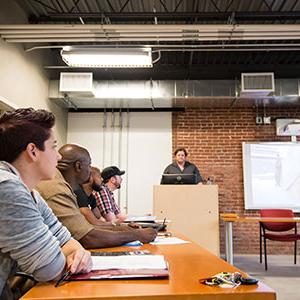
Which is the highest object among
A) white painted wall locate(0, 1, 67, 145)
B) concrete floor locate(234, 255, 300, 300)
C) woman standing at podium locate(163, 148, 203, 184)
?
white painted wall locate(0, 1, 67, 145)

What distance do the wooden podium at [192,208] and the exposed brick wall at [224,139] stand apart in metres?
1.50

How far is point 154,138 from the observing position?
6.25 metres

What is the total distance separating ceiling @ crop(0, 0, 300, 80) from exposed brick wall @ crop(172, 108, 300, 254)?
845 millimetres

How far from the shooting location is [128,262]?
1.11 meters

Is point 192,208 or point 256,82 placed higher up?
point 256,82

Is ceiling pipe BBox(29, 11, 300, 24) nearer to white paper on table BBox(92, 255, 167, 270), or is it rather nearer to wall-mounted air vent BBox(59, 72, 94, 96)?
wall-mounted air vent BBox(59, 72, 94, 96)

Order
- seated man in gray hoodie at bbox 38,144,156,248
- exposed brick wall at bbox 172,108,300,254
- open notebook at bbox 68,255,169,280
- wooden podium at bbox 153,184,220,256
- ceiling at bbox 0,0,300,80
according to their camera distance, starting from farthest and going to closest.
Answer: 1. exposed brick wall at bbox 172,108,300,254
2. wooden podium at bbox 153,184,220,256
3. ceiling at bbox 0,0,300,80
4. seated man in gray hoodie at bbox 38,144,156,248
5. open notebook at bbox 68,255,169,280

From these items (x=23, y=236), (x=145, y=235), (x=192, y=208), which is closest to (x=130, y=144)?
(x=192, y=208)

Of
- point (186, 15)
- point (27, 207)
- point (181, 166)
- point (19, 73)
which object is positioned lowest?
point (27, 207)

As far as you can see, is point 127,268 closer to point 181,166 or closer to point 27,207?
point 27,207

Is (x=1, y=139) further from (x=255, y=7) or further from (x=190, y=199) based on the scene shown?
(x=255, y=7)

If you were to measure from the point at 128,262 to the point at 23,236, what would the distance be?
0.39 meters

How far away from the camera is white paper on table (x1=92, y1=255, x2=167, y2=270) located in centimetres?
105

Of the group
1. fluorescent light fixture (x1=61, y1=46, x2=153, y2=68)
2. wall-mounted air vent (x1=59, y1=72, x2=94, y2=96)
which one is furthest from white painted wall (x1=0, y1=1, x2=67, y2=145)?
fluorescent light fixture (x1=61, y1=46, x2=153, y2=68)
